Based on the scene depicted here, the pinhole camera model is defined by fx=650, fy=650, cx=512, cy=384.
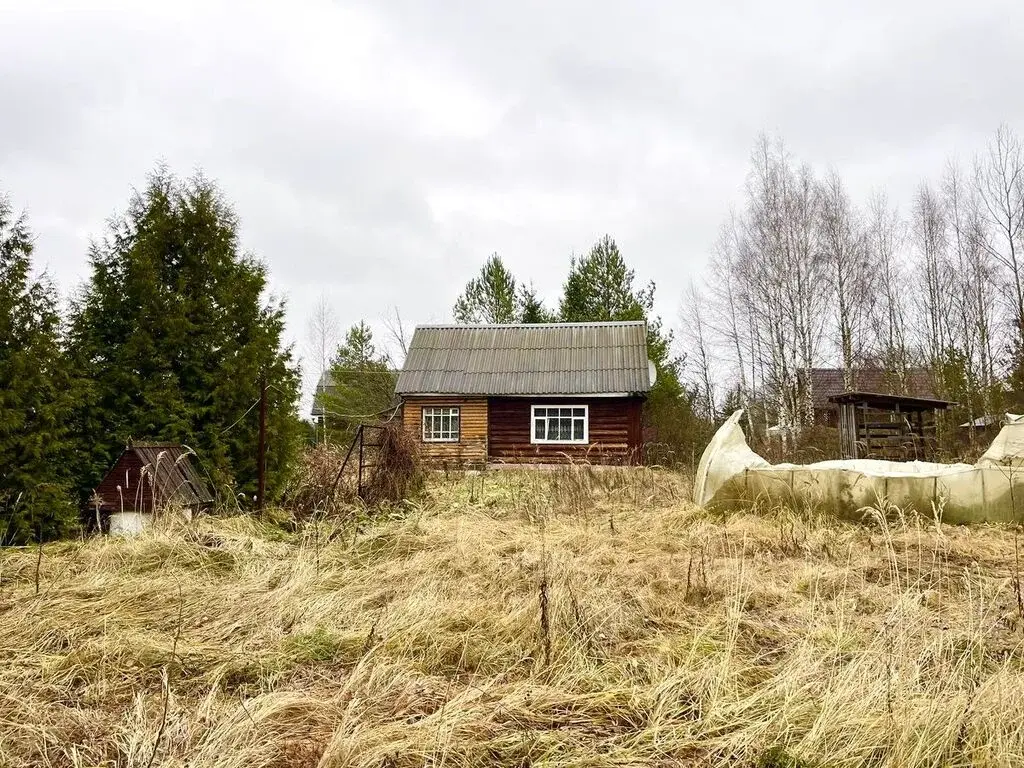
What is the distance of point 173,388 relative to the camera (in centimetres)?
1003

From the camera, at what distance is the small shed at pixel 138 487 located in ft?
20.7

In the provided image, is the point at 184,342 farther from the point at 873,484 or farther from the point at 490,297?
the point at 490,297

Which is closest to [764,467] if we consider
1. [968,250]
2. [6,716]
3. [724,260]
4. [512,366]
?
[6,716]

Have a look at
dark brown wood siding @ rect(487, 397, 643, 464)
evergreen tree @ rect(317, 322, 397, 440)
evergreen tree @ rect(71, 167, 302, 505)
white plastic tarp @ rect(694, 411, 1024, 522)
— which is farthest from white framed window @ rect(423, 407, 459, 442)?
white plastic tarp @ rect(694, 411, 1024, 522)

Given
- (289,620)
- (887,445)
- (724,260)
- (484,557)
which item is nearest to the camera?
(289,620)

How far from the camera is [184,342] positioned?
10328 millimetres

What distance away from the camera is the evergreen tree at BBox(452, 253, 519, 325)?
3070 centimetres

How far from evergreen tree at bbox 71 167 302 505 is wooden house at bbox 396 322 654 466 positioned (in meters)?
6.70

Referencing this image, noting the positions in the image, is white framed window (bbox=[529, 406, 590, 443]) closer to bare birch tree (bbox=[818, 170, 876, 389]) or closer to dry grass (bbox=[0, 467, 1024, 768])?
bare birch tree (bbox=[818, 170, 876, 389])

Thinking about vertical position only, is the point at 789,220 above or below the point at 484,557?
above

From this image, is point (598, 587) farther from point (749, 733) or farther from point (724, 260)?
point (724, 260)

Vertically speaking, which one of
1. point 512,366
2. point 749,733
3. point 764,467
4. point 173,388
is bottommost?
point 749,733

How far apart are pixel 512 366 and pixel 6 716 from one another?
16.5 meters

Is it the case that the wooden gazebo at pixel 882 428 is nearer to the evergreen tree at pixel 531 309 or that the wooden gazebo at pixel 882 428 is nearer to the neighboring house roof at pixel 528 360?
the neighboring house roof at pixel 528 360
